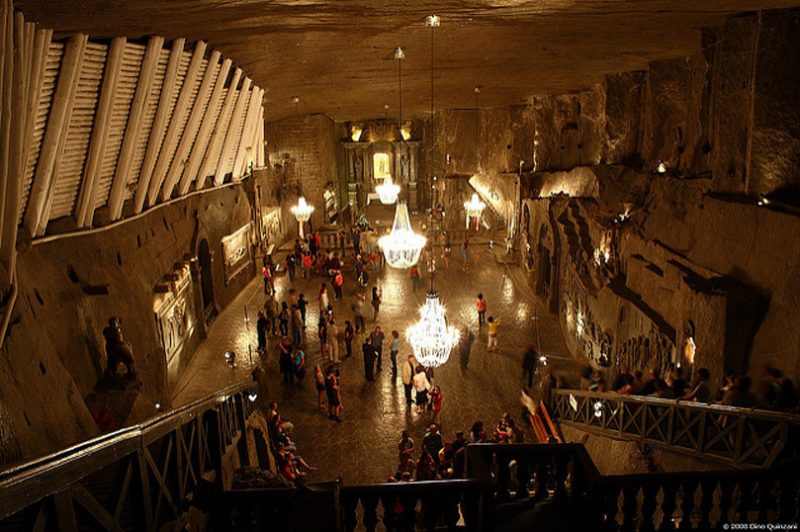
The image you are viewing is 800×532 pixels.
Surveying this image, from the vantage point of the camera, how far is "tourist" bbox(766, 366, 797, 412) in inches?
221

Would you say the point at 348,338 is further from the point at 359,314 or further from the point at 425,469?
the point at 425,469

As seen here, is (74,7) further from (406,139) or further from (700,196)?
Result: (406,139)

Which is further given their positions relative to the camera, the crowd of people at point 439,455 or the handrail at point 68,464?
the crowd of people at point 439,455

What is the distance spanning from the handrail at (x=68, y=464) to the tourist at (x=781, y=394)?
560 centimetres

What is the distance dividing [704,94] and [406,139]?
2089 centimetres

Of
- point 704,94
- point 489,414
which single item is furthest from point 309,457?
point 704,94

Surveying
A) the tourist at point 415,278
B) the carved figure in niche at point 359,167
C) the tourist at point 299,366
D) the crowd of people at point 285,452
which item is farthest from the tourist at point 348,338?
the carved figure in niche at point 359,167

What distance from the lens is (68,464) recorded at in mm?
2189

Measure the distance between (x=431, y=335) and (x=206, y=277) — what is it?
322 inches

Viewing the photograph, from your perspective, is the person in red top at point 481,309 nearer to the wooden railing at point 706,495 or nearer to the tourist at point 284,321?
the tourist at point 284,321

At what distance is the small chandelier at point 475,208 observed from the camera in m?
21.9

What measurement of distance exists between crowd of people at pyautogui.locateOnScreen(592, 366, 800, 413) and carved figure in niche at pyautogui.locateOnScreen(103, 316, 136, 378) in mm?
6414

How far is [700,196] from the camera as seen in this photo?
30.0 ft

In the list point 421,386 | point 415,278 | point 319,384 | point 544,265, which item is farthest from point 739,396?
point 415,278
